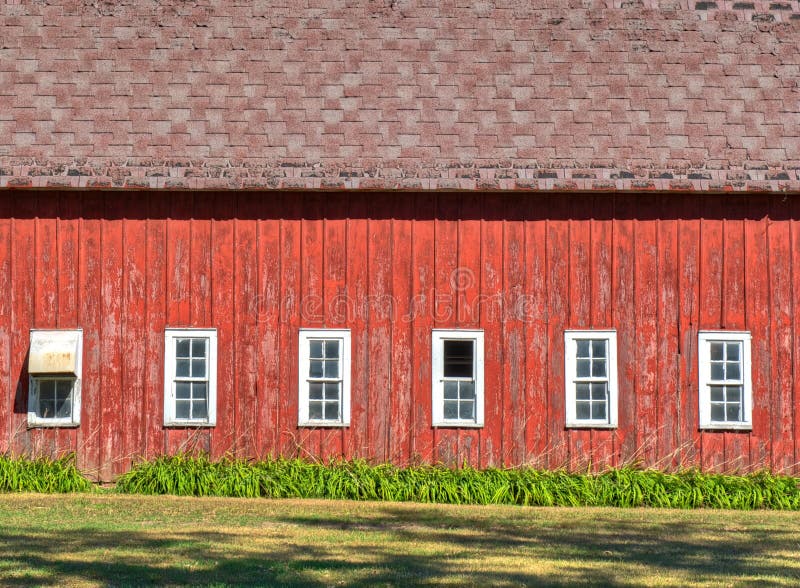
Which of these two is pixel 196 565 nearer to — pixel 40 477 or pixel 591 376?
pixel 40 477

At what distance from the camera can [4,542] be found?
12.6 metres

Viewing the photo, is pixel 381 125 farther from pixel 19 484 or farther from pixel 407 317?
pixel 19 484

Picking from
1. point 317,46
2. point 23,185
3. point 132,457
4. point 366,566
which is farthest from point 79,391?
point 366,566

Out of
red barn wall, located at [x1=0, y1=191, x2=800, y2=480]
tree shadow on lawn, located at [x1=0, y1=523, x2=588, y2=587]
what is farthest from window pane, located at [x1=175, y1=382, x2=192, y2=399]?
tree shadow on lawn, located at [x1=0, y1=523, x2=588, y2=587]

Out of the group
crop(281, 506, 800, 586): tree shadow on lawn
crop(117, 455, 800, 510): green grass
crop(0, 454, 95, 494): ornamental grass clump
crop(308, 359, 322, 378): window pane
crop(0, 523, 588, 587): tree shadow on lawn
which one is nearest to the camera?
crop(0, 523, 588, 587): tree shadow on lawn

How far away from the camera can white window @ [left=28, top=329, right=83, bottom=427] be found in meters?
17.3

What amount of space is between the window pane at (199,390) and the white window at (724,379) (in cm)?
641

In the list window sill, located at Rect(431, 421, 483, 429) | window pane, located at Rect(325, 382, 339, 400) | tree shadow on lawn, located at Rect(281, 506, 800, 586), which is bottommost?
tree shadow on lawn, located at Rect(281, 506, 800, 586)

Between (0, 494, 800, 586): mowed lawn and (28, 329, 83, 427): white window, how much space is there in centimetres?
130

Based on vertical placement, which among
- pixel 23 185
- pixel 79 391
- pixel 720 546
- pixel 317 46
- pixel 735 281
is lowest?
pixel 720 546

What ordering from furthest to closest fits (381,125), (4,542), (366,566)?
(381,125) → (4,542) → (366,566)

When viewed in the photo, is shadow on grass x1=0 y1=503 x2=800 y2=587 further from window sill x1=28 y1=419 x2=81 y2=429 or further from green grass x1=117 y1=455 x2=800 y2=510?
window sill x1=28 y1=419 x2=81 y2=429

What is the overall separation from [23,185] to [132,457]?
3.74 meters

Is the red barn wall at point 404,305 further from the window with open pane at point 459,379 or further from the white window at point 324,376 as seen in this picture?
the window with open pane at point 459,379
